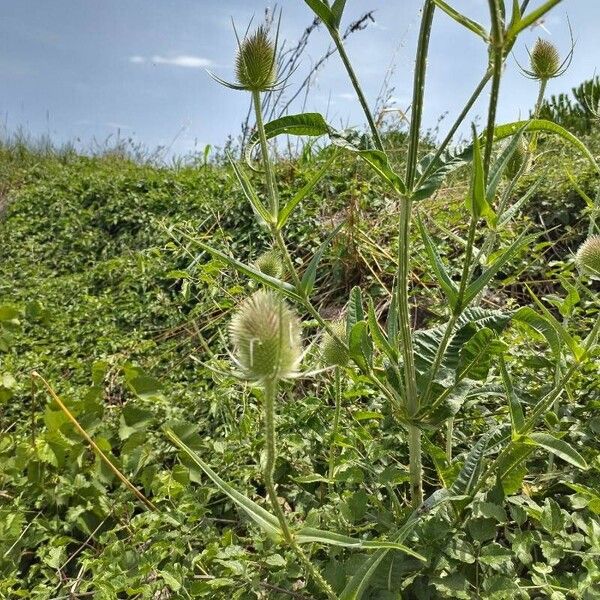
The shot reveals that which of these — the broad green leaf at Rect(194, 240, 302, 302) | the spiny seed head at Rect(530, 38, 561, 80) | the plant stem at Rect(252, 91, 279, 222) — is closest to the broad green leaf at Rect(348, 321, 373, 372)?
the broad green leaf at Rect(194, 240, 302, 302)

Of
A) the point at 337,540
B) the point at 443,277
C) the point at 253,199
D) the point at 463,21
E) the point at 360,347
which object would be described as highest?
the point at 463,21

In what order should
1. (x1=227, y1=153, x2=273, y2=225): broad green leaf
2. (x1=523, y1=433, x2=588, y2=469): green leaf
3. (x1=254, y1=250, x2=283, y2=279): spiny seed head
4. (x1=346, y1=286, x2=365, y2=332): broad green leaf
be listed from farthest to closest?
(x1=254, y1=250, x2=283, y2=279): spiny seed head
(x1=346, y1=286, x2=365, y2=332): broad green leaf
(x1=227, y1=153, x2=273, y2=225): broad green leaf
(x1=523, y1=433, x2=588, y2=469): green leaf

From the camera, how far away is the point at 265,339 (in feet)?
2.60

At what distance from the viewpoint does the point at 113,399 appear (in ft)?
7.91

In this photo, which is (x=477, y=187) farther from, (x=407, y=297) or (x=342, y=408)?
(x=342, y=408)

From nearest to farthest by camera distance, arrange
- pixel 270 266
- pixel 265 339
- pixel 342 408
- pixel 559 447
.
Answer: pixel 265 339 → pixel 559 447 → pixel 270 266 → pixel 342 408

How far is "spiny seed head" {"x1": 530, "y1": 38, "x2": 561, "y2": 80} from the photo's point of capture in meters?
1.40

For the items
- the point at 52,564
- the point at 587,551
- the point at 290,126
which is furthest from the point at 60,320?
the point at 587,551

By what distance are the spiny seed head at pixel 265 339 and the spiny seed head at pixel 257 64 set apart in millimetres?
444

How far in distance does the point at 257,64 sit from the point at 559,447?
79 cm

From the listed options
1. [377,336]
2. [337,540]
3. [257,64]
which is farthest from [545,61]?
[337,540]

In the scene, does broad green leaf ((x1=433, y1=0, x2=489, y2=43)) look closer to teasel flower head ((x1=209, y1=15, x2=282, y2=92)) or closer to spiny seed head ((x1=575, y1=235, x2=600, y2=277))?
teasel flower head ((x1=209, y1=15, x2=282, y2=92))

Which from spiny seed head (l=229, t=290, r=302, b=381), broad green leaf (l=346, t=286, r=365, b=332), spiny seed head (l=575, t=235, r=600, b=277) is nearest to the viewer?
spiny seed head (l=229, t=290, r=302, b=381)

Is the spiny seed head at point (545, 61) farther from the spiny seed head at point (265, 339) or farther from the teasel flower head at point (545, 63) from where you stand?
the spiny seed head at point (265, 339)
